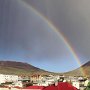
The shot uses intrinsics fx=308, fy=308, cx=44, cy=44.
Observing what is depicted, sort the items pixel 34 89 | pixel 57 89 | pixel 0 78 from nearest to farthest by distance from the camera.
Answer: pixel 57 89
pixel 34 89
pixel 0 78

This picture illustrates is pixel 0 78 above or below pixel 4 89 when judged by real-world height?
above

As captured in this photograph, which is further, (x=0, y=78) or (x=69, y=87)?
(x=0, y=78)

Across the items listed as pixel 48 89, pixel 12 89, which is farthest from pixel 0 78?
pixel 48 89

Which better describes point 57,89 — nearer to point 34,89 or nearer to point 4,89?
point 34,89

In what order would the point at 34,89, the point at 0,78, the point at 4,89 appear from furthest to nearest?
the point at 0,78 < the point at 4,89 < the point at 34,89

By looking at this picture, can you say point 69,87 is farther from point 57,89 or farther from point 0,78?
point 0,78

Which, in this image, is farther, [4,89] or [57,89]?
[4,89]

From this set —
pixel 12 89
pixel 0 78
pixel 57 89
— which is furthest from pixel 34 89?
pixel 0 78

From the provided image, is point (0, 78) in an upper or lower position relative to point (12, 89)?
upper

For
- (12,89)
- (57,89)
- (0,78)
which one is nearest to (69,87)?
(57,89)

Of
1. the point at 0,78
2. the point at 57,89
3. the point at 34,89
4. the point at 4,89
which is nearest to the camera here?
the point at 57,89
